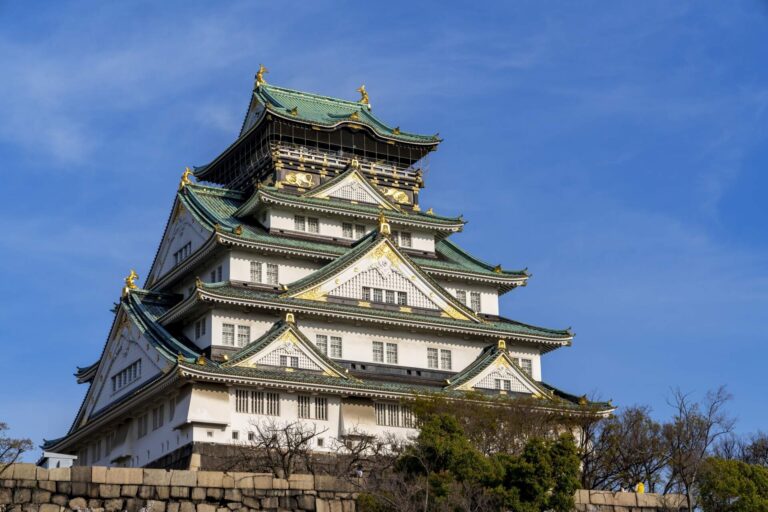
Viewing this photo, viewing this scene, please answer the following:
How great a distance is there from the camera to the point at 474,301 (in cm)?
6309

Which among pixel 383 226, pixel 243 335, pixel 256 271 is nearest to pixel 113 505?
pixel 243 335

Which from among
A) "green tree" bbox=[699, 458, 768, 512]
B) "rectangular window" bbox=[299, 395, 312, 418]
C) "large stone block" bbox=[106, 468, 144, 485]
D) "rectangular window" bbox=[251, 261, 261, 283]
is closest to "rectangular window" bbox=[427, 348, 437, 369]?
"rectangular window" bbox=[299, 395, 312, 418]

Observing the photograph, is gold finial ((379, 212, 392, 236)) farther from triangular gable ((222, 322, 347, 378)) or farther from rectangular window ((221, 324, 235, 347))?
rectangular window ((221, 324, 235, 347))

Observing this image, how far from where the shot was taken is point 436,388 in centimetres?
5594

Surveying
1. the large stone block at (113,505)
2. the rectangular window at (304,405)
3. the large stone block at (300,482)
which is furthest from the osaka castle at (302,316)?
the large stone block at (113,505)

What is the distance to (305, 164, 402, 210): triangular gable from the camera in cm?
6272

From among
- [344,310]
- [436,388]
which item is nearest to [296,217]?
[344,310]

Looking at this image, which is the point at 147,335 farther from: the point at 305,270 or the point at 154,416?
the point at 305,270

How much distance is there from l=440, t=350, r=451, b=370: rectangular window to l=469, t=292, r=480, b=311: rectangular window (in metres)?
4.75

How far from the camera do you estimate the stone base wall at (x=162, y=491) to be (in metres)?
36.9

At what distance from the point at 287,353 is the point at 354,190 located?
13.3 metres

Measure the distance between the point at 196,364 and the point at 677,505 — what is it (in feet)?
65.6

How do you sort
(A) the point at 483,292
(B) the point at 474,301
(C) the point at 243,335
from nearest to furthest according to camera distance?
1. (C) the point at 243,335
2. (B) the point at 474,301
3. (A) the point at 483,292

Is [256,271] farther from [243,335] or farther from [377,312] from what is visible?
[377,312]
